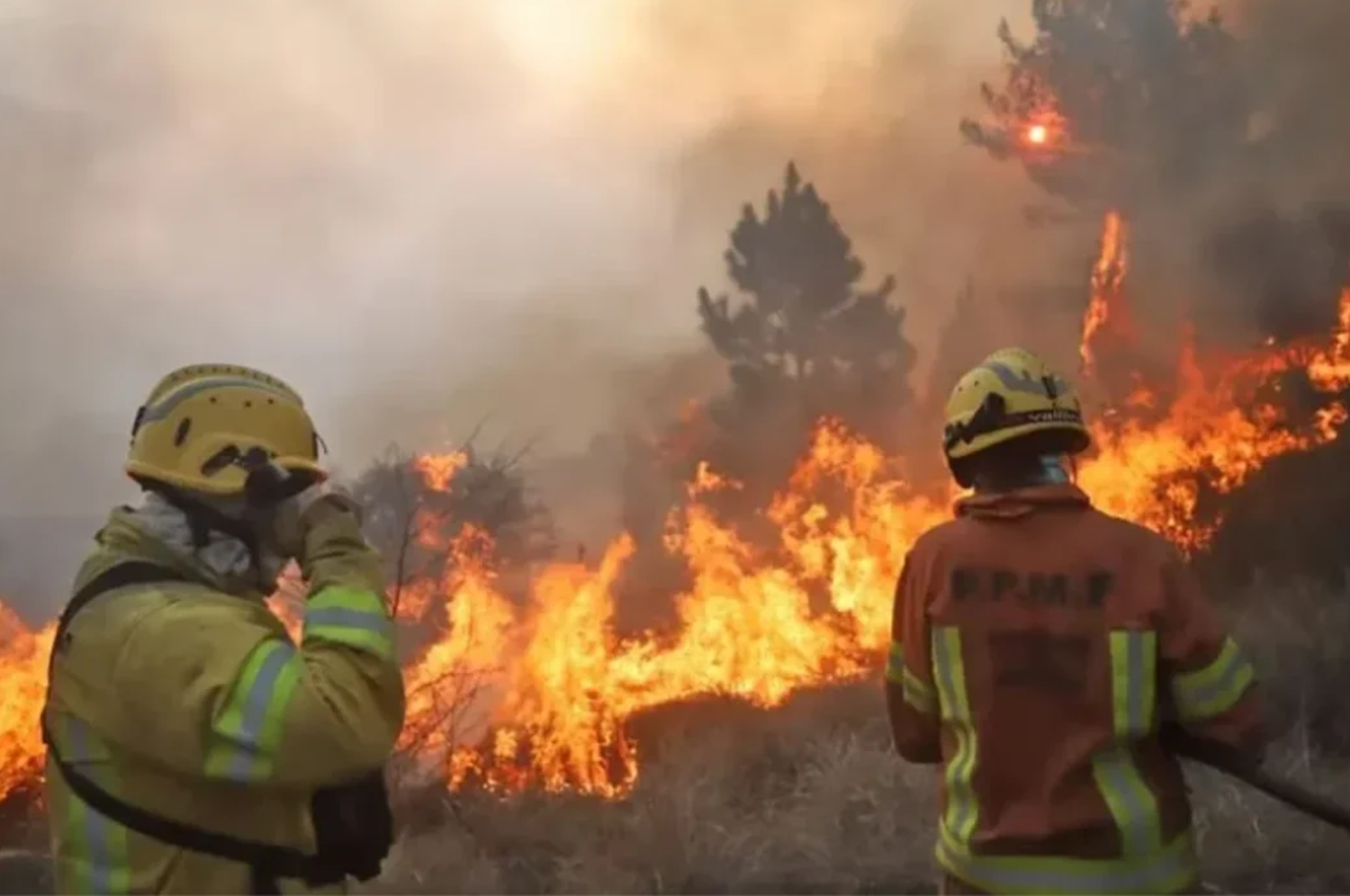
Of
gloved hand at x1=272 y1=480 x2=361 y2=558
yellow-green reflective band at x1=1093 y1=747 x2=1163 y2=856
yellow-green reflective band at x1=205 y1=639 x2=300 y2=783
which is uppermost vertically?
gloved hand at x1=272 y1=480 x2=361 y2=558

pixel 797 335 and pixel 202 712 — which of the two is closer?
pixel 202 712

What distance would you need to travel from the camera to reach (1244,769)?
7.73 feet

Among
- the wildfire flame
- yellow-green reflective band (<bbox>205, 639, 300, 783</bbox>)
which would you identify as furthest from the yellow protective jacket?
the wildfire flame

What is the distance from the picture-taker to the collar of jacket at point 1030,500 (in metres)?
2.27

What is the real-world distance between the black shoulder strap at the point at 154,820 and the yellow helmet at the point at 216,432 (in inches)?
6.9

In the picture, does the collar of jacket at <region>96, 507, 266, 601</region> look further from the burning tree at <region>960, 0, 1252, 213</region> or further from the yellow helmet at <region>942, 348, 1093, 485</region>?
the burning tree at <region>960, 0, 1252, 213</region>

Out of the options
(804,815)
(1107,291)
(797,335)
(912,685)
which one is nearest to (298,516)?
(912,685)

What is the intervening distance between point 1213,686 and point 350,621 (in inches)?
61.3

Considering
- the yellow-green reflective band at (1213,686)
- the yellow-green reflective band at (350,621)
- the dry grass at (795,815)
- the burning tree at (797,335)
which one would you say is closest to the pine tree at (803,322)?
the burning tree at (797,335)

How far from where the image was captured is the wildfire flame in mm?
5504

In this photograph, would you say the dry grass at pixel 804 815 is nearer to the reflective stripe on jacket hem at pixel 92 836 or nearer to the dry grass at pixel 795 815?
the dry grass at pixel 795 815

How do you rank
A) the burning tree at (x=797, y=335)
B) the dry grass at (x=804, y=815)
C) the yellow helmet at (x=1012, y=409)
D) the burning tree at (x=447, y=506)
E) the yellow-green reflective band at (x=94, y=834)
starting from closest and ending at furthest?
the yellow-green reflective band at (x=94, y=834) < the yellow helmet at (x=1012, y=409) < the dry grass at (x=804, y=815) < the burning tree at (x=447, y=506) < the burning tree at (x=797, y=335)

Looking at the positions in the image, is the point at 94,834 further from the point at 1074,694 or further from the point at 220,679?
the point at 1074,694

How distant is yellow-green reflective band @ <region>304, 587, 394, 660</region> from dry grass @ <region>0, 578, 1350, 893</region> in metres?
3.03
